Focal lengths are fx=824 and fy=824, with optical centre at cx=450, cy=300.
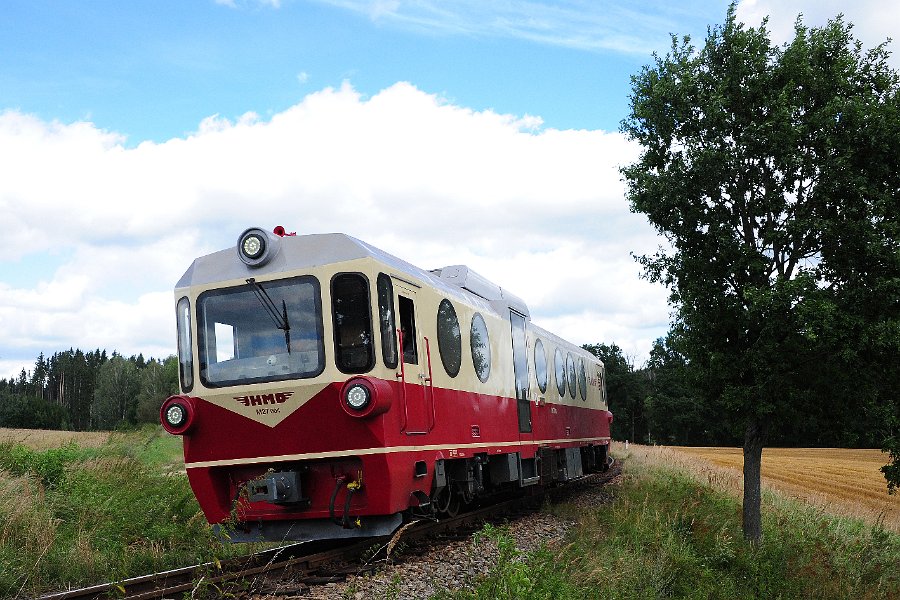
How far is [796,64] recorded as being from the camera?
1338 centimetres

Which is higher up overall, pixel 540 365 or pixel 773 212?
pixel 773 212

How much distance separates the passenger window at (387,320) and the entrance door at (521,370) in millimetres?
4983

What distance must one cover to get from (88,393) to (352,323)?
11591 cm

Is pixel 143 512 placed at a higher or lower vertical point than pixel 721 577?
higher

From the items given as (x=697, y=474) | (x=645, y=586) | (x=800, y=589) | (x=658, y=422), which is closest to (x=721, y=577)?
(x=800, y=589)

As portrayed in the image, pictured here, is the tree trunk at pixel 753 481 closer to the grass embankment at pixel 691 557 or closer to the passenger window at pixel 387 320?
the grass embankment at pixel 691 557

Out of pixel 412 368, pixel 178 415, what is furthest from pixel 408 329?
pixel 178 415

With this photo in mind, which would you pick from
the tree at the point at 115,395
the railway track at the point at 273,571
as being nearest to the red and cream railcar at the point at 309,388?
the railway track at the point at 273,571

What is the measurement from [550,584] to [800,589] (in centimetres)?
665

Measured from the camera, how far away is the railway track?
672 centimetres

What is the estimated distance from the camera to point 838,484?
31953 mm

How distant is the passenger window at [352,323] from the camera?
332 inches

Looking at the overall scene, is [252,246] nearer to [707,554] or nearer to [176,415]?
[176,415]

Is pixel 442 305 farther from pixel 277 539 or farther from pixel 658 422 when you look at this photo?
pixel 658 422
